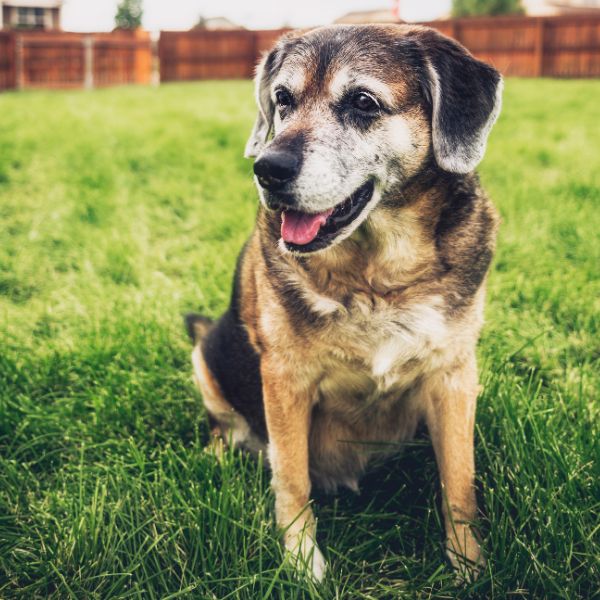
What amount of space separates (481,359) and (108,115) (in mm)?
8153

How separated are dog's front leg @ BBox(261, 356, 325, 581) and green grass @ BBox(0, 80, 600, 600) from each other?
0.23 feet

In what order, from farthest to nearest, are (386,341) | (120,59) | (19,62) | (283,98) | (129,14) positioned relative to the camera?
(129,14) < (120,59) < (19,62) < (283,98) < (386,341)

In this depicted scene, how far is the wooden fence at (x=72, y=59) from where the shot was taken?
2139cm

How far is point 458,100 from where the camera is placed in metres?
2.14

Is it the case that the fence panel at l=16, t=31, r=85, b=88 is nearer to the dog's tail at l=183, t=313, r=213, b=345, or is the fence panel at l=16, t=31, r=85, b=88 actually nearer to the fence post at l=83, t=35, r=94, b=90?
the fence post at l=83, t=35, r=94, b=90

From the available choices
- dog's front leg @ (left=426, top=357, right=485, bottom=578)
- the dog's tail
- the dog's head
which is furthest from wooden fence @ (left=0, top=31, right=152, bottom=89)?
dog's front leg @ (left=426, top=357, right=485, bottom=578)

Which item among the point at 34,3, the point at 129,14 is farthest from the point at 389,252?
the point at 34,3

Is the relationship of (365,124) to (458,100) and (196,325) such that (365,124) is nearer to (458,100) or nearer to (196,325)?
(458,100)

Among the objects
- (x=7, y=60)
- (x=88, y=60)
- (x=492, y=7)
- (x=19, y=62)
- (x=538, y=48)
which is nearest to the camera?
(x=538, y=48)

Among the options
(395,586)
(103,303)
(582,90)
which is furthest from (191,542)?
(582,90)

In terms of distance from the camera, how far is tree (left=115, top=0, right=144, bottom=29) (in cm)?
5112

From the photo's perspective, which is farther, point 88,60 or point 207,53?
point 207,53

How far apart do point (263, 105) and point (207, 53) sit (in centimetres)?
2171

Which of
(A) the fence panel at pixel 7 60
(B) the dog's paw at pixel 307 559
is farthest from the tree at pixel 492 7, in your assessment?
(B) the dog's paw at pixel 307 559
